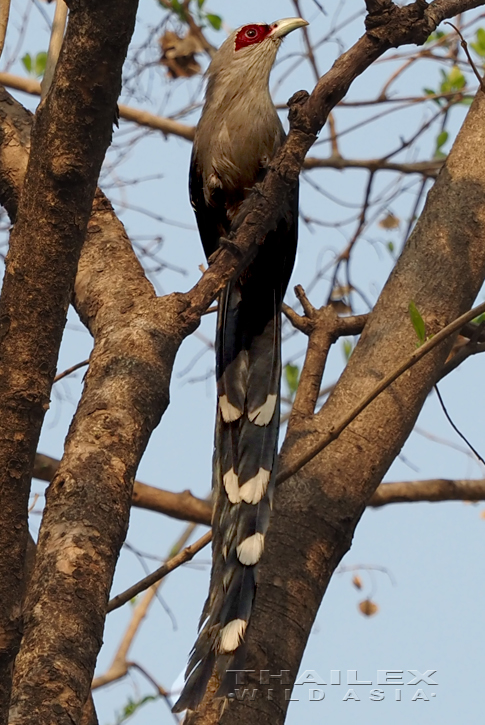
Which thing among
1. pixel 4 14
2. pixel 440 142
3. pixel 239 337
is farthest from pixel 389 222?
pixel 4 14

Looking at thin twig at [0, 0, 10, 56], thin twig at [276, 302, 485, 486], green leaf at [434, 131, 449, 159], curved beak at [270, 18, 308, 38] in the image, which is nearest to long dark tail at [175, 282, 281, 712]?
thin twig at [276, 302, 485, 486]

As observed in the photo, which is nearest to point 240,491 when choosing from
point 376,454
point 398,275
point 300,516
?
point 300,516

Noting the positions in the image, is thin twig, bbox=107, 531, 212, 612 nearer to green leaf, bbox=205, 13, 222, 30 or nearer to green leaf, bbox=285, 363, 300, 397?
green leaf, bbox=285, 363, 300, 397

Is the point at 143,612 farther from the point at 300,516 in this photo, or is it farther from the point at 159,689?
the point at 300,516

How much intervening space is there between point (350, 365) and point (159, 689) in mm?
1327

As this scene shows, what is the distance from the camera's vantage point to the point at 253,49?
3674mm

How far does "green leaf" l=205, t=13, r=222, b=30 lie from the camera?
4.66 metres

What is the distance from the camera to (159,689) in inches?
123

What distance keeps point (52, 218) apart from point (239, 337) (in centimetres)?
137

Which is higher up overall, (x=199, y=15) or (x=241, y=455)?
(x=199, y=15)

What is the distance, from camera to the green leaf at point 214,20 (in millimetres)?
4660

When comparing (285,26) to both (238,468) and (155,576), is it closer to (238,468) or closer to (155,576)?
(238,468)

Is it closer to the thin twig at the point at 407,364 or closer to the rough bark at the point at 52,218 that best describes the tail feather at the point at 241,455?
the thin twig at the point at 407,364

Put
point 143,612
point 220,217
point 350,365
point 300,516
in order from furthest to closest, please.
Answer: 1. point 143,612
2. point 220,217
3. point 350,365
4. point 300,516
